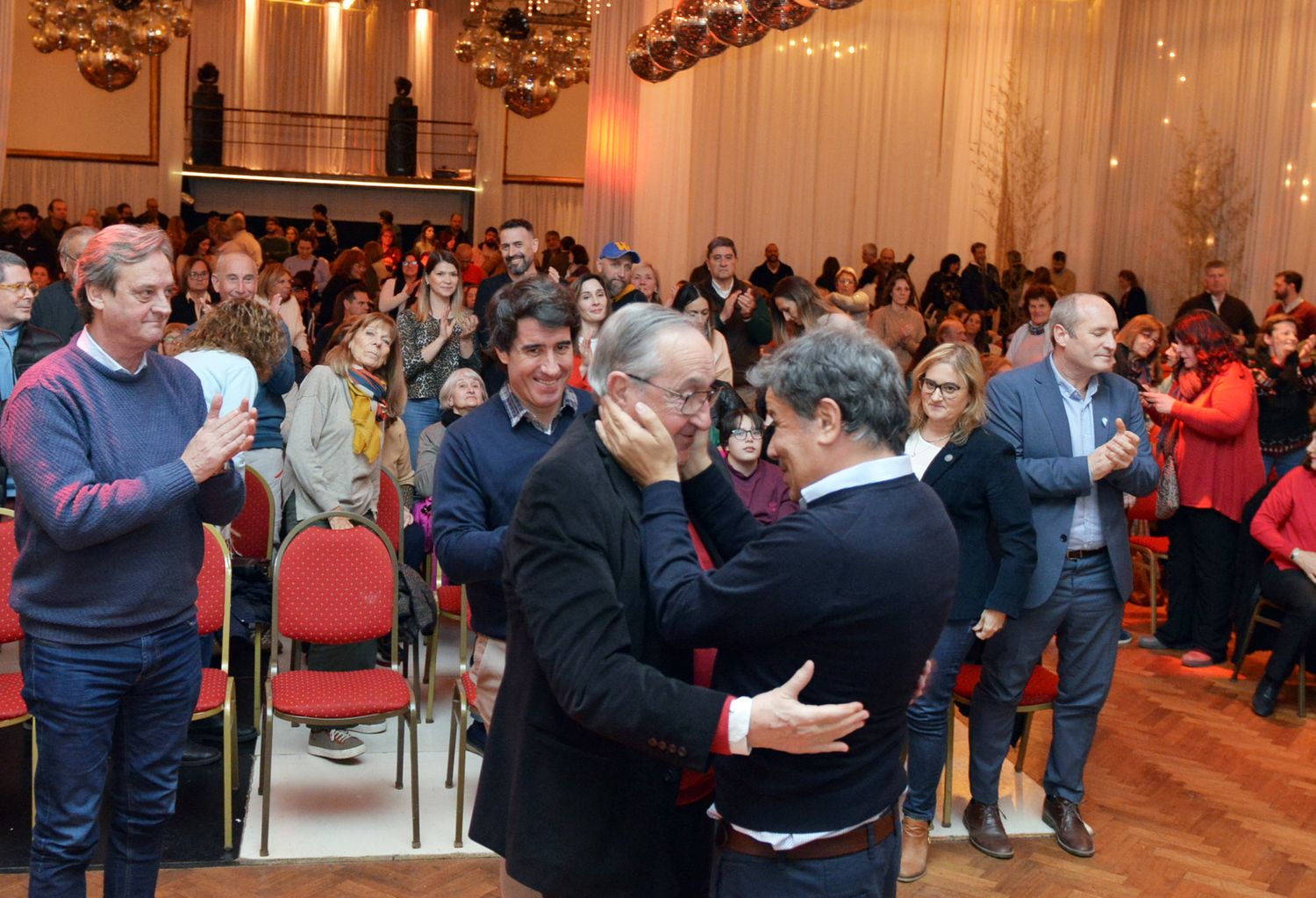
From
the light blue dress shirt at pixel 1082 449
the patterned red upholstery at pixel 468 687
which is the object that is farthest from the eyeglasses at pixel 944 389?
the patterned red upholstery at pixel 468 687

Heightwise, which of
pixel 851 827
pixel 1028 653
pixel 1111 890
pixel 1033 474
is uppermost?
pixel 1033 474

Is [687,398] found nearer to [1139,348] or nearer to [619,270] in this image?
[619,270]

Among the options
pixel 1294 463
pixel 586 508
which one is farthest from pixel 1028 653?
pixel 1294 463

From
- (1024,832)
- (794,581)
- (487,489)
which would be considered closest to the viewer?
(794,581)

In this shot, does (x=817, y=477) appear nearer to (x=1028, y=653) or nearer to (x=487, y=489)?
(x=487, y=489)

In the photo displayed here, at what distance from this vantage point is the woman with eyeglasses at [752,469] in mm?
4867

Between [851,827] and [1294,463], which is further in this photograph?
[1294,463]

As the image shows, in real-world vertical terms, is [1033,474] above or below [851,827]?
above

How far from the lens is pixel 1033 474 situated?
402 cm

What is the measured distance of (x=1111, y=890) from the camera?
158 inches

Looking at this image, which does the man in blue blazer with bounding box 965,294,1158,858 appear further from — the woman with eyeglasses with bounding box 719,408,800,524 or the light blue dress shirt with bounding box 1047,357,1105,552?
the woman with eyeglasses with bounding box 719,408,800,524

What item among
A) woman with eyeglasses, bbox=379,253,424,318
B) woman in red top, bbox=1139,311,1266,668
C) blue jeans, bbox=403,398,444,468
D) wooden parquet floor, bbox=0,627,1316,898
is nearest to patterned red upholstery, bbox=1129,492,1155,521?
woman in red top, bbox=1139,311,1266,668

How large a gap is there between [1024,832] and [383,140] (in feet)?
62.8

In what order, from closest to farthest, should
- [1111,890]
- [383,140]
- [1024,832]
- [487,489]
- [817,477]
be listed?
1. [817,477]
2. [487,489]
3. [1111,890]
4. [1024,832]
5. [383,140]
